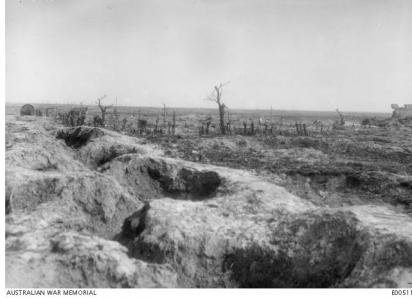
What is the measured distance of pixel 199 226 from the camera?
24.9 ft

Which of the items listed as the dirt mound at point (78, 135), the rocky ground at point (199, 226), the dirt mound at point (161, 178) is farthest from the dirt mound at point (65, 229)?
the dirt mound at point (78, 135)

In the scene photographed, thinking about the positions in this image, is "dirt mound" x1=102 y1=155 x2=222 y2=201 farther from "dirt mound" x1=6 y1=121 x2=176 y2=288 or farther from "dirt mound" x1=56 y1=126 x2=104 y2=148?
"dirt mound" x1=56 y1=126 x2=104 y2=148

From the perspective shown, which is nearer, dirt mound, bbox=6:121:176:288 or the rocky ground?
dirt mound, bbox=6:121:176:288

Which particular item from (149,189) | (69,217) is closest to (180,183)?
(149,189)

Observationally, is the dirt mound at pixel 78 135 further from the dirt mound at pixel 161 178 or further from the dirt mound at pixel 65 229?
the dirt mound at pixel 65 229

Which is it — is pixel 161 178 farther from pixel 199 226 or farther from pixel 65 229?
pixel 65 229

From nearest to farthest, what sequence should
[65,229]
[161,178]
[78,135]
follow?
[65,229], [161,178], [78,135]

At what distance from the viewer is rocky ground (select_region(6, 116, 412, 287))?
19.4 feet

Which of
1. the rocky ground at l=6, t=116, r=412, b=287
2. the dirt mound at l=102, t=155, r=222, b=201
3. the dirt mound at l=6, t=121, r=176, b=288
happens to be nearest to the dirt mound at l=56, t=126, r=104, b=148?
the rocky ground at l=6, t=116, r=412, b=287

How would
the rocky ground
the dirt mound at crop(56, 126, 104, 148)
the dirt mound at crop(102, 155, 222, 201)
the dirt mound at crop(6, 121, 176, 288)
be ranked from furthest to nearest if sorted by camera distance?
the dirt mound at crop(56, 126, 104, 148) < the dirt mound at crop(102, 155, 222, 201) < the rocky ground < the dirt mound at crop(6, 121, 176, 288)

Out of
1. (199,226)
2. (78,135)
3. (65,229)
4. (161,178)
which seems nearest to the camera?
(65,229)

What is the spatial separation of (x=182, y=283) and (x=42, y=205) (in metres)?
3.66

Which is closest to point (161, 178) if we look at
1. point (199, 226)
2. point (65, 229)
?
point (199, 226)

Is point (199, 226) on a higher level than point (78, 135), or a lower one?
lower
